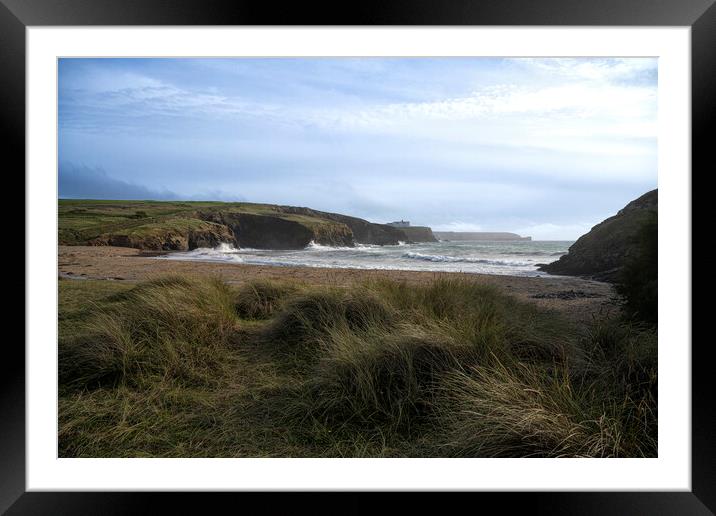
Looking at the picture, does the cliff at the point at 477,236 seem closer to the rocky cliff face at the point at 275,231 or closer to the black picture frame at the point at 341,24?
the rocky cliff face at the point at 275,231

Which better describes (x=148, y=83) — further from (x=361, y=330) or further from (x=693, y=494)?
(x=693, y=494)

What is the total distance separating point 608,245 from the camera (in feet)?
13.9

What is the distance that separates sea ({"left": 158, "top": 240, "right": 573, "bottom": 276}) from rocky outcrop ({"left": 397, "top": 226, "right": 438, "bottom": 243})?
0.43ft

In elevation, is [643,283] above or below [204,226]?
below

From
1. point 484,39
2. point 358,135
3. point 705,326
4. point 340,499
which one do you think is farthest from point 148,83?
point 705,326

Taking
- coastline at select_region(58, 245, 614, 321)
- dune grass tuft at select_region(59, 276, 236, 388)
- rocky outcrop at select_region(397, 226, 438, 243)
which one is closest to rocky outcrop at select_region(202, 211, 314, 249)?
coastline at select_region(58, 245, 614, 321)

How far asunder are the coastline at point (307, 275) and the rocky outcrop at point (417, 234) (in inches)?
53.3

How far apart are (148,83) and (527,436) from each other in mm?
4859

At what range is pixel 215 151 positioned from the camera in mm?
4867

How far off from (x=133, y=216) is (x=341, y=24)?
6.29 m

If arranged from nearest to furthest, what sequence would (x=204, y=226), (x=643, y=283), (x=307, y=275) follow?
1. (x=643, y=283)
2. (x=307, y=275)
3. (x=204, y=226)

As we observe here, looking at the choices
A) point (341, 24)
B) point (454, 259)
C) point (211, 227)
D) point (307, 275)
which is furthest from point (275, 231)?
point (341, 24)

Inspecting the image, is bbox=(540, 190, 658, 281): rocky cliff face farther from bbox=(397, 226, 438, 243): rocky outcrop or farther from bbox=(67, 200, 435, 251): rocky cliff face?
bbox=(67, 200, 435, 251): rocky cliff face

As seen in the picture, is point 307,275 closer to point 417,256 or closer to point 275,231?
point 417,256
